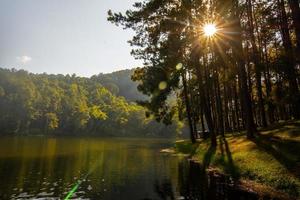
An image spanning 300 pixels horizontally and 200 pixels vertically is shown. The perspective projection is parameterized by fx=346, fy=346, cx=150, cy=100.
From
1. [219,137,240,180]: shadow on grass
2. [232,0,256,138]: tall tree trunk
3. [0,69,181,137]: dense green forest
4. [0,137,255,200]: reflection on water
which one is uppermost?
[0,69,181,137]: dense green forest

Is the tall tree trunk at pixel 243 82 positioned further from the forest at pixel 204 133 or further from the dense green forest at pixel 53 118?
the dense green forest at pixel 53 118

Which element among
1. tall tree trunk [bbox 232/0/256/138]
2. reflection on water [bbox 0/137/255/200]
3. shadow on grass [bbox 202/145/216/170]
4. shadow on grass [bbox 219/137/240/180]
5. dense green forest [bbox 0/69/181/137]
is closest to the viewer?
reflection on water [bbox 0/137/255/200]

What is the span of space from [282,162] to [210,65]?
26.9 m

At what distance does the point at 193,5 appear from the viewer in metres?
33.2

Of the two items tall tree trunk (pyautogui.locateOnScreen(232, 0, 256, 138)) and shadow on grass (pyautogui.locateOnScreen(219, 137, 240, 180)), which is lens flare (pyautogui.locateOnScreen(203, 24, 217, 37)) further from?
shadow on grass (pyautogui.locateOnScreen(219, 137, 240, 180))

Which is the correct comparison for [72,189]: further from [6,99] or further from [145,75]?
[6,99]

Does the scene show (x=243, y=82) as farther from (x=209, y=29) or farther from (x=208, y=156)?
(x=209, y=29)

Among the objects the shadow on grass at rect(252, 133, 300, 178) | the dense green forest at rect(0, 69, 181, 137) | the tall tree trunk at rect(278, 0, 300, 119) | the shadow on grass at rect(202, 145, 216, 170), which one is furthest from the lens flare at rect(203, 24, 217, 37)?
the dense green forest at rect(0, 69, 181, 137)

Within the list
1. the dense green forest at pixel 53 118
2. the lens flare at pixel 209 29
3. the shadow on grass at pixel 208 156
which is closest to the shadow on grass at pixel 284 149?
the shadow on grass at pixel 208 156

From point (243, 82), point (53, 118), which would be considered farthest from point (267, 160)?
point (53, 118)

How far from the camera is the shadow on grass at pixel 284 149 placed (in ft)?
69.1

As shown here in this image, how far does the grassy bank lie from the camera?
1981 cm

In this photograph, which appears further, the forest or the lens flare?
the lens flare

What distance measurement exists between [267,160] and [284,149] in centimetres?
209
